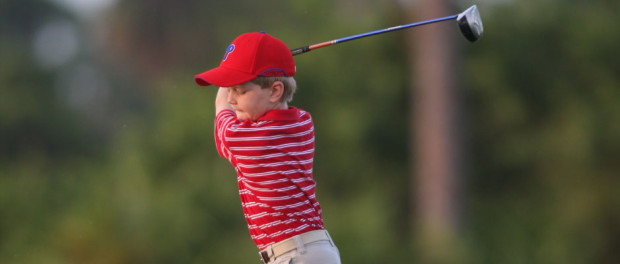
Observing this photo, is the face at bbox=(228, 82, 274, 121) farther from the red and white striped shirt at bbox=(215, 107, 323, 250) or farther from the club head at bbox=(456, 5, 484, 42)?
the club head at bbox=(456, 5, 484, 42)

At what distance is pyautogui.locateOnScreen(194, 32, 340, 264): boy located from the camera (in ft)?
11.9

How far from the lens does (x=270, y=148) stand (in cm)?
363

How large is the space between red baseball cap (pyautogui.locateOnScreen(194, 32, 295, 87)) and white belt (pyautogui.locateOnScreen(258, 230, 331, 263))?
2.19 feet

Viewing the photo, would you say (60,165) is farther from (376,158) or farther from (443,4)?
(443,4)

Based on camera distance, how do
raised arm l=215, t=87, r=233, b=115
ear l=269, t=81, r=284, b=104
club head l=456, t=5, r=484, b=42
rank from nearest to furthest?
ear l=269, t=81, r=284, b=104 < raised arm l=215, t=87, r=233, b=115 < club head l=456, t=5, r=484, b=42

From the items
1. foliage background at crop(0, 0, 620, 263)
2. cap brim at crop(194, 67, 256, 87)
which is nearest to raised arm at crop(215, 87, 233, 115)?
cap brim at crop(194, 67, 256, 87)

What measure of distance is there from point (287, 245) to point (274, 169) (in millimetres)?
315

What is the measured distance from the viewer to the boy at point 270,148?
3.63 meters

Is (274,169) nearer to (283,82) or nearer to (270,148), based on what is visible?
(270,148)

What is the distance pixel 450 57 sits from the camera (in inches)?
440

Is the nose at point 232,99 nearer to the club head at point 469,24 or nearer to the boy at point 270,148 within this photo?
the boy at point 270,148

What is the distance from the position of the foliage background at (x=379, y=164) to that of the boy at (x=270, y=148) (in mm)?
4233

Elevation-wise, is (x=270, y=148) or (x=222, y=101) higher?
(x=222, y=101)

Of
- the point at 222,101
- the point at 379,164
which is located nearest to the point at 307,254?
the point at 222,101
